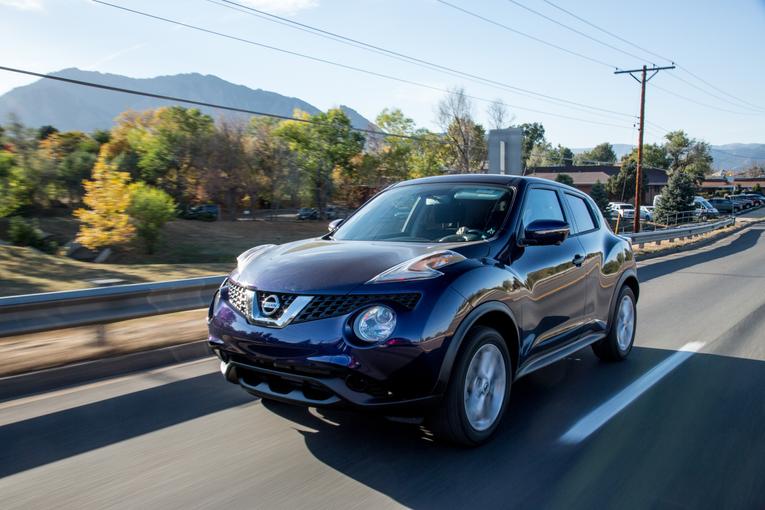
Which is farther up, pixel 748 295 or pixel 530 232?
pixel 530 232

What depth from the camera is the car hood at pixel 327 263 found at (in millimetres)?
3533

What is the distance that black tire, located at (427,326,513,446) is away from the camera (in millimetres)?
3523

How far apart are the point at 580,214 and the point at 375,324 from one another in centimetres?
301

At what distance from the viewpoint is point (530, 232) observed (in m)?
4.30

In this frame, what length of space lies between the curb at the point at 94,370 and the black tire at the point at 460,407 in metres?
3.23

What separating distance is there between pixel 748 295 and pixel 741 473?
836 centimetres

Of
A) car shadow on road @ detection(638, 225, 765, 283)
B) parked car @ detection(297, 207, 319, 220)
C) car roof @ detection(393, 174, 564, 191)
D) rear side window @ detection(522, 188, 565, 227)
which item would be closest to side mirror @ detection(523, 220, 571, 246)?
rear side window @ detection(522, 188, 565, 227)

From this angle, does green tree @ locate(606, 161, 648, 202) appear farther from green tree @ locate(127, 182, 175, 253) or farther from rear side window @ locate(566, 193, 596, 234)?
rear side window @ locate(566, 193, 596, 234)

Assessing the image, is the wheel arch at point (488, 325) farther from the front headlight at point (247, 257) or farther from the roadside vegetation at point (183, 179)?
the roadside vegetation at point (183, 179)

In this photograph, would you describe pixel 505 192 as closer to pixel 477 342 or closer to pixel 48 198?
pixel 477 342

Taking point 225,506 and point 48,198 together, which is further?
point 48,198

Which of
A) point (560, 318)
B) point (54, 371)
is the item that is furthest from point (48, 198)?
point (560, 318)

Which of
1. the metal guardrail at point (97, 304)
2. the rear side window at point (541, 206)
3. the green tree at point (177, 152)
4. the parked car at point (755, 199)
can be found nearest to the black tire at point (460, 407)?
the rear side window at point (541, 206)

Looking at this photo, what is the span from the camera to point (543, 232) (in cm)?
426
